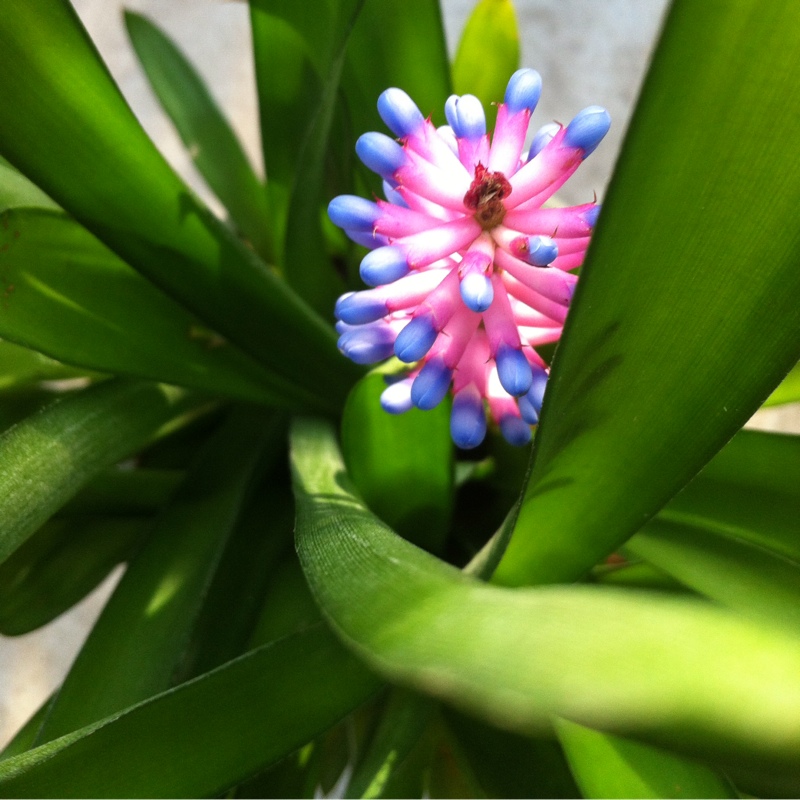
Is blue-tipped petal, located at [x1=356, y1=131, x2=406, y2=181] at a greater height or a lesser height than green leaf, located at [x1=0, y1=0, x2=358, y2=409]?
greater

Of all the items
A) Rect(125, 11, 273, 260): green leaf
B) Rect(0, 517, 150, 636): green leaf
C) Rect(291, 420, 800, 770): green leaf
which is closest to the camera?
Rect(291, 420, 800, 770): green leaf

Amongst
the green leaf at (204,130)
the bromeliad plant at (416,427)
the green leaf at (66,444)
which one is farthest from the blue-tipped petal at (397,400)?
the green leaf at (204,130)

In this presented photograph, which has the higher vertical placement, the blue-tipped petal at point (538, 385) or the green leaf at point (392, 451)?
the blue-tipped petal at point (538, 385)

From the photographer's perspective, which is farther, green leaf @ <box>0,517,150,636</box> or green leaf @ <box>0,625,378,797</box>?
green leaf @ <box>0,517,150,636</box>

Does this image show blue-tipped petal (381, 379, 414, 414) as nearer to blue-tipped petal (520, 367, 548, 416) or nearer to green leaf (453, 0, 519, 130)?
blue-tipped petal (520, 367, 548, 416)

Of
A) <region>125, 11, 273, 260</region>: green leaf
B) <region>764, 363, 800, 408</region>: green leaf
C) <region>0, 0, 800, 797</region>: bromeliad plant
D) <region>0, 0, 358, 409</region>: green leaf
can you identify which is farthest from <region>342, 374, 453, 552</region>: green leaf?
<region>125, 11, 273, 260</region>: green leaf

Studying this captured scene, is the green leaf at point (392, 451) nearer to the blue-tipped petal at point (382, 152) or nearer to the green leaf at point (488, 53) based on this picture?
the blue-tipped petal at point (382, 152)

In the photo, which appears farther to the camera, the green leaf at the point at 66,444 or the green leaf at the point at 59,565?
the green leaf at the point at 59,565

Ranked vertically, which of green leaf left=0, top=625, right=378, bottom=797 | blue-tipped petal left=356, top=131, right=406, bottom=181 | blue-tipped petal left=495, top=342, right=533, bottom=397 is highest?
blue-tipped petal left=356, top=131, right=406, bottom=181
